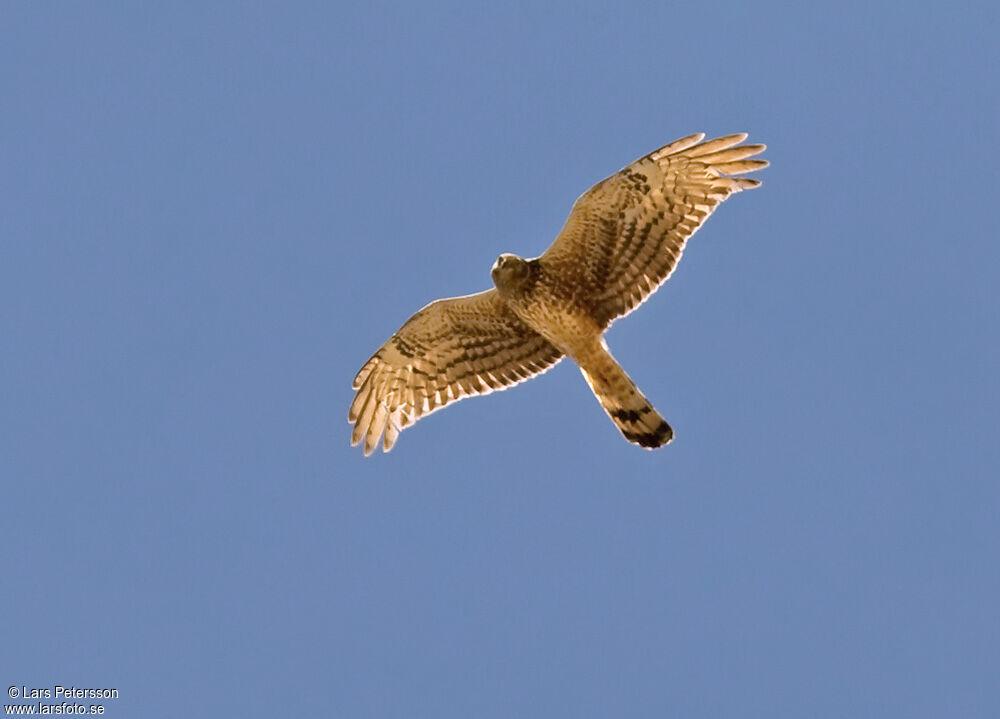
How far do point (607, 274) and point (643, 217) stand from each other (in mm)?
715

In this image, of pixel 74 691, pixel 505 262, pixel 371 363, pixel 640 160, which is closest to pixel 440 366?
pixel 371 363

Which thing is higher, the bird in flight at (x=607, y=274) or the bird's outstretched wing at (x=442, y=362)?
the bird's outstretched wing at (x=442, y=362)

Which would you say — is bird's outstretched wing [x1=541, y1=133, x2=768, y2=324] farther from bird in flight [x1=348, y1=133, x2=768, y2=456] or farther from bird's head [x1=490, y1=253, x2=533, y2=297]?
bird's head [x1=490, y1=253, x2=533, y2=297]

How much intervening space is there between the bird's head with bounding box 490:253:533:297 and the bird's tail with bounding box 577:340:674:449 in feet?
3.36

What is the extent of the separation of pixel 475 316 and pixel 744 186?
3230mm

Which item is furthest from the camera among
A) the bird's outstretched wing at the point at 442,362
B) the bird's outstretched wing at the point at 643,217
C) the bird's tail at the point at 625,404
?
the bird's outstretched wing at the point at 442,362

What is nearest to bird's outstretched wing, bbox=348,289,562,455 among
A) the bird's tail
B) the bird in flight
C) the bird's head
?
the bird in flight

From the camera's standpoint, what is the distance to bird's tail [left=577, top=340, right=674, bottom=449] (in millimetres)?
16906

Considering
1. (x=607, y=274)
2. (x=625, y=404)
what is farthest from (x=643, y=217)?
(x=625, y=404)

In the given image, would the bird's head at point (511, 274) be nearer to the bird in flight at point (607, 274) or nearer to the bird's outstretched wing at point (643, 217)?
the bird in flight at point (607, 274)

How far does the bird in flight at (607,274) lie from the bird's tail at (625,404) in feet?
0.03

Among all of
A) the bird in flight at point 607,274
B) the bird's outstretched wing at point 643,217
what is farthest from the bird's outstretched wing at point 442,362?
the bird's outstretched wing at point 643,217

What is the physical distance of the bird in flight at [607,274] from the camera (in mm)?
16703

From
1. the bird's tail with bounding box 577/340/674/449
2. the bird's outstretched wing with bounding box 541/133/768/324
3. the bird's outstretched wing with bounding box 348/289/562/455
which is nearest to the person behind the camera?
the bird's outstretched wing with bounding box 541/133/768/324
